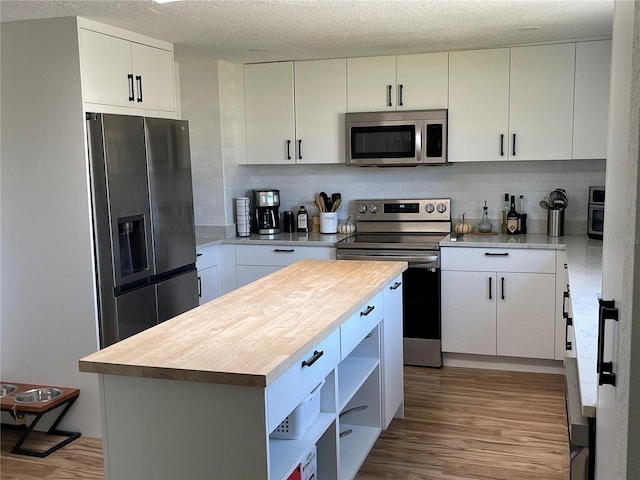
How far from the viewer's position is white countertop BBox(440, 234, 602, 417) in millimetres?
1888

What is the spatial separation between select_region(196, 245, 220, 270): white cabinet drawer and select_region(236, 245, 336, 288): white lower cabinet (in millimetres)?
160

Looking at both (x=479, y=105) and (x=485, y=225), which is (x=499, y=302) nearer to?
(x=485, y=225)

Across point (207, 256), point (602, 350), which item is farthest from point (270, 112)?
point (602, 350)

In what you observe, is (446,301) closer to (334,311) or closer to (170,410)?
(334,311)

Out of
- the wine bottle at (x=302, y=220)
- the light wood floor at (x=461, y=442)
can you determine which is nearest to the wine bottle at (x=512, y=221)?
the light wood floor at (x=461, y=442)

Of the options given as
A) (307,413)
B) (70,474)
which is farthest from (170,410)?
Result: (70,474)

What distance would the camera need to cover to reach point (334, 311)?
266cm

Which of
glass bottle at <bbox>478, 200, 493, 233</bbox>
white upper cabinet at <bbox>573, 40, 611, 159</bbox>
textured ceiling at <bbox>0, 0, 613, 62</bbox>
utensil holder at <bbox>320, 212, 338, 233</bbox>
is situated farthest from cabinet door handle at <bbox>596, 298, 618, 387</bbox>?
utensil holder at <bbox>320, 212, 338, 233</bbox>

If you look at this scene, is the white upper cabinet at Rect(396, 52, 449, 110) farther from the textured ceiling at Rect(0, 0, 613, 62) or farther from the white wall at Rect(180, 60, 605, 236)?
the white wall at Rect(180, 60, 605, 236)

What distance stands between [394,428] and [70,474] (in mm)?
1722

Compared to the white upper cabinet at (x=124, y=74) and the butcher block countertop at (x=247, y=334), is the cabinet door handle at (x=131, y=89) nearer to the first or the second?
the white upper cabinet at (x=124, y=74)

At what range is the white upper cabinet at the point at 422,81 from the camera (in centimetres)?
482

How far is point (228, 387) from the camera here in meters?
1.99

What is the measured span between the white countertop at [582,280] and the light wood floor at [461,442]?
0.89 m
